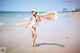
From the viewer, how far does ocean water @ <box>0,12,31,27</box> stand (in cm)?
190

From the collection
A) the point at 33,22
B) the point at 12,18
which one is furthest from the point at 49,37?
the point at 12,18

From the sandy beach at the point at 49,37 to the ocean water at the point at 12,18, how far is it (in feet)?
0.15

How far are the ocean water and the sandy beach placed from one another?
1.8 inches

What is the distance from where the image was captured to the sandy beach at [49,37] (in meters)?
1.91

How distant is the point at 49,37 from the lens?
1.94 meters

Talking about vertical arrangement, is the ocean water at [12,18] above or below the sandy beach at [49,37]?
above

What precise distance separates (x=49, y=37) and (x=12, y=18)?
47 cm

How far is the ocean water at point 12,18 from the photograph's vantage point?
1.90 meters

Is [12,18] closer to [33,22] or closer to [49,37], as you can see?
[33,22]

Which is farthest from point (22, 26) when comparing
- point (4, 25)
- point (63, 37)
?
point (63, 37)

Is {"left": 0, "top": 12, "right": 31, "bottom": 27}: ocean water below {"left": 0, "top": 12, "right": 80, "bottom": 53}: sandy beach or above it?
above

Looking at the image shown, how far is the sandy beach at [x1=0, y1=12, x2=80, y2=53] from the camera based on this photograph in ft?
6.27

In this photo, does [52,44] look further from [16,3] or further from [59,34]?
[16,3]

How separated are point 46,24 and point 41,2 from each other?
255 mm
